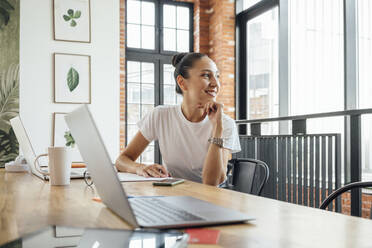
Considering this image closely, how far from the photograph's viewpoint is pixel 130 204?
662 mm

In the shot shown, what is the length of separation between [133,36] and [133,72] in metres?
0.55

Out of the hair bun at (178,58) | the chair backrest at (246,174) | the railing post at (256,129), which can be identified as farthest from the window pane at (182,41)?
the chair backrest at (246,174)

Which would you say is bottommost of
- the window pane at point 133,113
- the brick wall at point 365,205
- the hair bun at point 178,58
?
the brick wall at point 365,205

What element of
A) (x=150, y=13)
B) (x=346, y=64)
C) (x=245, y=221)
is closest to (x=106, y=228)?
(x=245, y=221)

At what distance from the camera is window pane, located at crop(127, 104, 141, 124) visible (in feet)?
18.2

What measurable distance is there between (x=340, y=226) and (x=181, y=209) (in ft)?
1.09

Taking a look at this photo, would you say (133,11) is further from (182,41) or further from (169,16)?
(182,41)

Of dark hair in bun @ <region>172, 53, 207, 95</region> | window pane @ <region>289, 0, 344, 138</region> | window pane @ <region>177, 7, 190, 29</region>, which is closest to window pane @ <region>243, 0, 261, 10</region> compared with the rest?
window pane @ <region>289, 0, 344, 138</region>

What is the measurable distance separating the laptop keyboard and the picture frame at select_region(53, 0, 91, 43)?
3.65m

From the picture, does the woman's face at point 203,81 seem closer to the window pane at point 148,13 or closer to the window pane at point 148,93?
the window pane at point 148,93

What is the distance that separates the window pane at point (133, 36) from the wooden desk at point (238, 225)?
4.61 m

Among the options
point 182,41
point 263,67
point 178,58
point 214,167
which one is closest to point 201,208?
point 214,167

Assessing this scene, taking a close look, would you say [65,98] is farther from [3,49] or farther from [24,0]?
[24,0]

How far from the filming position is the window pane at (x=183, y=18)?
5875mm
